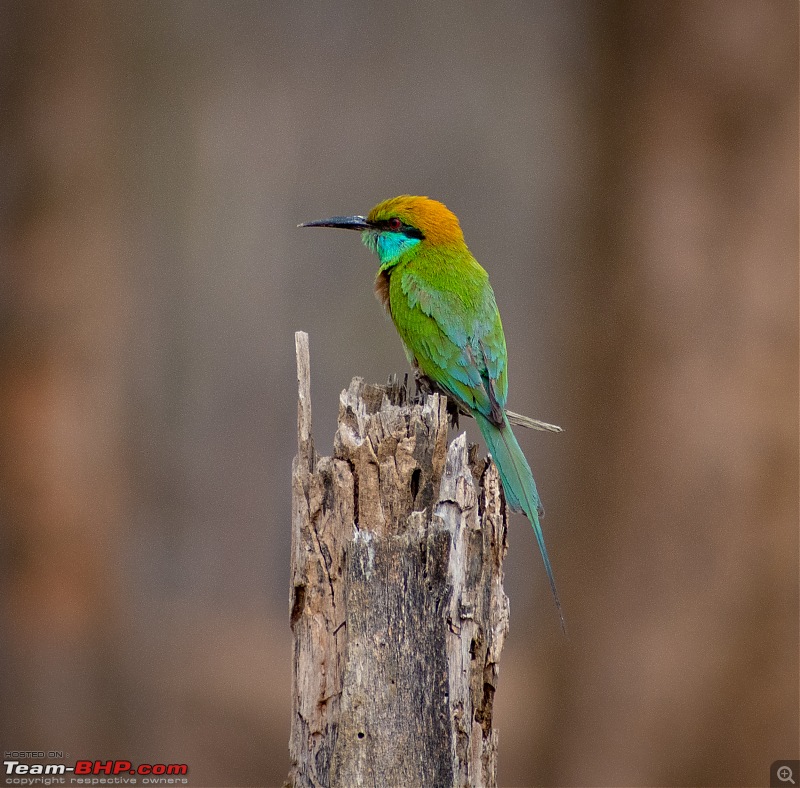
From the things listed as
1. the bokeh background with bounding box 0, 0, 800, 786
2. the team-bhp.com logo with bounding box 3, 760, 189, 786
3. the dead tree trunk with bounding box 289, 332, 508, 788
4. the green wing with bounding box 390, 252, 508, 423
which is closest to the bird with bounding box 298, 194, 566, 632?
the green wing with bounding box 390, 252, 508, 423

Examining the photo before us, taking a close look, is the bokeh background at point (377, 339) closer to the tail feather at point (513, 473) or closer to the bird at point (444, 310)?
the bird at point (444, 310)

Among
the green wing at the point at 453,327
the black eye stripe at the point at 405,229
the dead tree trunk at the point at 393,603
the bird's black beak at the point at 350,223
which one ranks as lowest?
the dead tree trunk at the point at 393,603

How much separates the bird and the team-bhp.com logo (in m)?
2.00

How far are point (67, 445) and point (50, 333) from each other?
0.51 metres

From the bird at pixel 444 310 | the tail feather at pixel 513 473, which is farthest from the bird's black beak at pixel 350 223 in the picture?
the tail feather at pixel 513 473

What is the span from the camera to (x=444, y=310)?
275cm

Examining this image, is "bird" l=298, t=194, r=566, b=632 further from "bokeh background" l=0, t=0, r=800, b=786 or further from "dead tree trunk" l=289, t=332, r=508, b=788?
"bokeh background" l=0, t=0, r=800, b=786

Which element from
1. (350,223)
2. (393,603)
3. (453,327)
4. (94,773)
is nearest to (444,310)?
(453,327)

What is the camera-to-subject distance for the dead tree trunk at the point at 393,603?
187cm

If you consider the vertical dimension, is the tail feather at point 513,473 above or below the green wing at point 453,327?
below

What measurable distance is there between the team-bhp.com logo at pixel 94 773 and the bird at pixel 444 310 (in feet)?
6.55

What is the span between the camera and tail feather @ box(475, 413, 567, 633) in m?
2.31

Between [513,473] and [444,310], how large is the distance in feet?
1.87

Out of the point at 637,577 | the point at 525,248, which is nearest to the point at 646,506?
the point at 637,577
